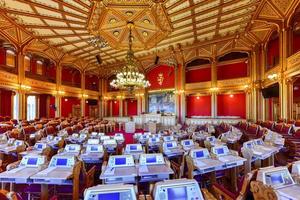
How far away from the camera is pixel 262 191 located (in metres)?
1.85

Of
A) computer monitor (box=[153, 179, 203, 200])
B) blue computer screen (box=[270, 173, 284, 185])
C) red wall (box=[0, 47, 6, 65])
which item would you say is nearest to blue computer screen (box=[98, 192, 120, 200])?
computer monitor (box=[153, 179, 203, 200])

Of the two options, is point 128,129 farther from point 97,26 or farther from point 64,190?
point 64,190

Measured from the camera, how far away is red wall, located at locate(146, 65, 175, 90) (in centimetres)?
1625

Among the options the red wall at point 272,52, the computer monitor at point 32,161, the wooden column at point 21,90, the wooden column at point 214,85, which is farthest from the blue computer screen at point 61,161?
the wooden column at point 214,85

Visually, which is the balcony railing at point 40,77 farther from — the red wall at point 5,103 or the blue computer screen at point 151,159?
the blue computer screen at point 151,159

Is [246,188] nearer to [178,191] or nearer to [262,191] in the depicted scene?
[262,191]

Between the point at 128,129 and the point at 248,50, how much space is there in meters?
9.82

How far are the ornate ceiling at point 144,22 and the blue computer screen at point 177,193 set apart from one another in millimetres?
6648

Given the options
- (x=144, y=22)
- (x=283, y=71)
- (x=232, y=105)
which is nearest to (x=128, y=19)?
(x=144, y=22)

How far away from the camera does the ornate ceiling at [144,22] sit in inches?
285

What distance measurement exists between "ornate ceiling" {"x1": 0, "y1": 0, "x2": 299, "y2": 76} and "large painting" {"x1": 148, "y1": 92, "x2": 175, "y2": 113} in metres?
4.53

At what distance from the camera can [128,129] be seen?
1390 cm

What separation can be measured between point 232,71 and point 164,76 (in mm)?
5499

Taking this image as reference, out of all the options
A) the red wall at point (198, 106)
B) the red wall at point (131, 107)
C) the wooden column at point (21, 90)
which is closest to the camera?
the wooden column at point (21, 90)
